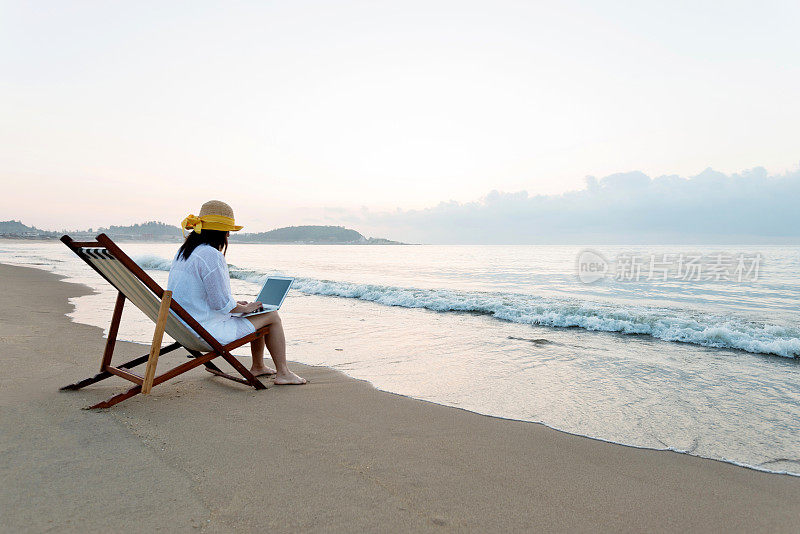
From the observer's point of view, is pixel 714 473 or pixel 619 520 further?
pixel 714 473

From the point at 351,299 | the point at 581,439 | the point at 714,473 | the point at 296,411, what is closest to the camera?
the point at 714,473

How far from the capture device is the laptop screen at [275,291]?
15.1 feet

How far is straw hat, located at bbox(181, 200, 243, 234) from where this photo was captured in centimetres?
398

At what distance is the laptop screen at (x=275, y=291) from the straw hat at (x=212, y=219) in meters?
0.81

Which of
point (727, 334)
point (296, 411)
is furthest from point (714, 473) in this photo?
point (727, 334)

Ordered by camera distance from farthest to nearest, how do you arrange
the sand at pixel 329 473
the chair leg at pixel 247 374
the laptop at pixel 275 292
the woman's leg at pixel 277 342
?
the laptop at pixel 275 292, the woman's leg at pixel 277 342, the chair leg at pixel 247 374, the sand at pixel 329 473

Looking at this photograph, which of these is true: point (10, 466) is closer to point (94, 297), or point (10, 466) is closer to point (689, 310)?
point (94, 297)

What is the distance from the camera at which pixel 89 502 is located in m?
2.29

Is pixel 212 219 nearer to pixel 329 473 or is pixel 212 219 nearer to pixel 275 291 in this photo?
pixel 275 291

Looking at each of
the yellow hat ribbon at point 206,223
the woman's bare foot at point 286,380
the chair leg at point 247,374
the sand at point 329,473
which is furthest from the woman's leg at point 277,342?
the yellow hat ribbon at point 206,223

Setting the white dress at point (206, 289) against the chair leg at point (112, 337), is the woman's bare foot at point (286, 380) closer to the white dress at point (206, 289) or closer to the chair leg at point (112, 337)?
the white dress at point (206, 289)

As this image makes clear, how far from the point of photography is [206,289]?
13.0ft

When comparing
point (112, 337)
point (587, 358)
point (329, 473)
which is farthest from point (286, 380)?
point (587, 358)

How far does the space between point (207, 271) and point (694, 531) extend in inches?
145
